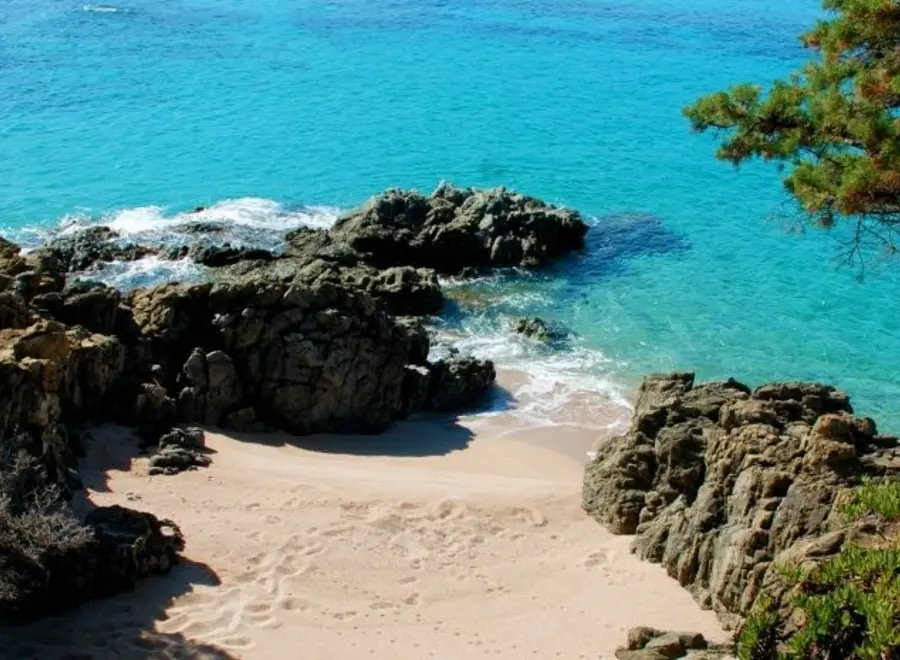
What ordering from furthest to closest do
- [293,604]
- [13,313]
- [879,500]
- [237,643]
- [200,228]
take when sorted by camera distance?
[200,228] < [13,313] < [293,604] < [237,643] < [879,500]

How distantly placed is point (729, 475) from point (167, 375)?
34.5 feet

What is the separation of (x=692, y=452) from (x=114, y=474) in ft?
30.2

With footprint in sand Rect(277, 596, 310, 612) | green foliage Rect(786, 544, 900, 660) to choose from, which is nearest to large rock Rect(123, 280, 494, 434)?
footprint in sand Rect(277, 596, 310, 612)

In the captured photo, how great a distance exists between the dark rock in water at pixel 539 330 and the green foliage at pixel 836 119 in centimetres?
1285

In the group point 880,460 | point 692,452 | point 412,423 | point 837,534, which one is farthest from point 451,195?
point 837,534

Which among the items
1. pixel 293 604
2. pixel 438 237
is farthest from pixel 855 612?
pixel 438 237

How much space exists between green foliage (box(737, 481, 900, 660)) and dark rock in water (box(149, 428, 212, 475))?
11.1 meters

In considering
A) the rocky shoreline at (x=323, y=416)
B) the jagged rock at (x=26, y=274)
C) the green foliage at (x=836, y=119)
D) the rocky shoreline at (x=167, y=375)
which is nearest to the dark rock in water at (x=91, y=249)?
the rocky shoreline at (x=323, y=416)

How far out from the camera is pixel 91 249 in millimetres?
29562

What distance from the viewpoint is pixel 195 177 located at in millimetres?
37688

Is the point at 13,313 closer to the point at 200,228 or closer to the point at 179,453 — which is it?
the point at 179,453

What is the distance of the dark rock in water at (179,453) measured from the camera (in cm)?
1708

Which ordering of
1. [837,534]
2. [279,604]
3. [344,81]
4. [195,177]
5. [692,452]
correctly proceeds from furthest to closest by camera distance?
[344,81] < [195,177] < [692,452] < [279,604] < [837,534]

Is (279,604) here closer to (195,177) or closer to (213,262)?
(213,262)
